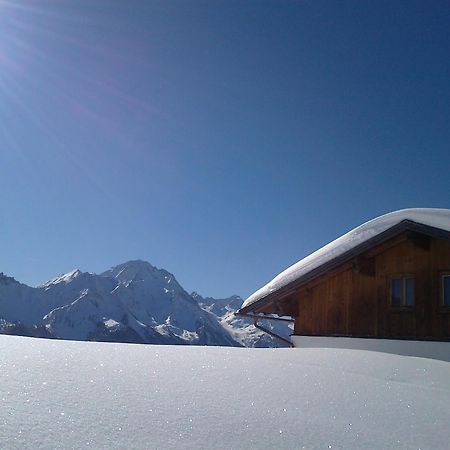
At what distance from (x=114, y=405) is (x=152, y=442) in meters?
0.46

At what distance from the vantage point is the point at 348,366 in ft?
14.7

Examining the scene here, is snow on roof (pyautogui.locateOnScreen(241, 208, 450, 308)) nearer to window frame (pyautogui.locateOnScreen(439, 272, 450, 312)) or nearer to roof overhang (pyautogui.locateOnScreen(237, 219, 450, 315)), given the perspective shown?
roof overhang (pyautogui.locateOnScreen(237, 219, 450, 315))

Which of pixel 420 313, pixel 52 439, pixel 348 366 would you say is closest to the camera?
pixel 52 439

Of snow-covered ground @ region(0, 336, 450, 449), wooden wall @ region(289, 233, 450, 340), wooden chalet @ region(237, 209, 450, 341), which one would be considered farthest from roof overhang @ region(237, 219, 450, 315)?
snow-covered ground @ region(0, 336, 450, 449)

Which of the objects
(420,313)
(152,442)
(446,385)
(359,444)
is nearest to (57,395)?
(152,442)

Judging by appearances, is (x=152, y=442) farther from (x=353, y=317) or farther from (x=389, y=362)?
(x=353, y=317)

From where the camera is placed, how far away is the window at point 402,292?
30.5 ft

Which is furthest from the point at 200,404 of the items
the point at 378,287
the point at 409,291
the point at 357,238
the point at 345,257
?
the point at 357,238

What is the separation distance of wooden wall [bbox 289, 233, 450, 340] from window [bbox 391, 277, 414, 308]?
10cm

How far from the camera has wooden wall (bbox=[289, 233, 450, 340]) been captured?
8.98 m

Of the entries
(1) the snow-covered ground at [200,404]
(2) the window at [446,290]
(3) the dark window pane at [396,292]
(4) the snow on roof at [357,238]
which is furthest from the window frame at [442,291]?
(1) the snow-covered ground at [200,404]

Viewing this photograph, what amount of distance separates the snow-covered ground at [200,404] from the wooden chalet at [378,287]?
523 centimetres

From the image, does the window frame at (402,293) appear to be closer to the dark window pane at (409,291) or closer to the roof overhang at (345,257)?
the dark window pane at (409,291)

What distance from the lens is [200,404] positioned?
8.29ft
